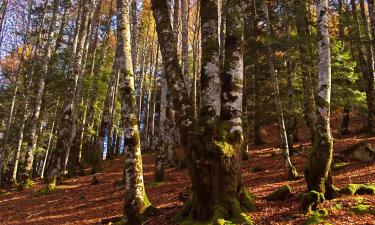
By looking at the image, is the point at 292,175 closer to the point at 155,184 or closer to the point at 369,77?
the point at 155,184

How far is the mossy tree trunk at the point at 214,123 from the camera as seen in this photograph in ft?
24.7

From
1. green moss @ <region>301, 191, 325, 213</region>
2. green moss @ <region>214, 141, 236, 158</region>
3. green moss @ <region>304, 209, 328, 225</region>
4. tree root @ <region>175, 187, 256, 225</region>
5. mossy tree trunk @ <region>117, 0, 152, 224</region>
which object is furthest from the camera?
mossy tree trunk @ <region>117, 0, 152, 224</region>

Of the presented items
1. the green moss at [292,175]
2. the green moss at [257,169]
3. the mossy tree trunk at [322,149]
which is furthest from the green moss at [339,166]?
the mossy tree trunk at [322,149]

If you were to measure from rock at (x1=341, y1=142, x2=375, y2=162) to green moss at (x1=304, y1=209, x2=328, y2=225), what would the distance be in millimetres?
6706

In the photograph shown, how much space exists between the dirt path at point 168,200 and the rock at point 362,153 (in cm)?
39

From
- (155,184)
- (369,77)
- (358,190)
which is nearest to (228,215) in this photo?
(358,190)

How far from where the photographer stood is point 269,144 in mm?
24797

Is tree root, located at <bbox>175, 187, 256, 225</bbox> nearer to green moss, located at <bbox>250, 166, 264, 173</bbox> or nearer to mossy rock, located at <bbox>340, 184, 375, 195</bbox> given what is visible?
mossy rock, located at <bbox>340, 184, 375, 195</bbox>

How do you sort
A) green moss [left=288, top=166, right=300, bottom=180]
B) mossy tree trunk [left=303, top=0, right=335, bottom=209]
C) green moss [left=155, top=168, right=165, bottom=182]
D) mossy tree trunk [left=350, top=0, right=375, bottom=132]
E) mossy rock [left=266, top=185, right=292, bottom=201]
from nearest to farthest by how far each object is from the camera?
mossy tree trunk [left=303, top=0, right=335, bottom=209], mossy rock [left=266, top=185, right=292, bottom=201], green moss [left=288, top=166, right=300, bottom=180], green moss [left=155, top=168, right=165, bottom=182], mossy tree trunk [left=350, top=0, right=375, bottom=132]

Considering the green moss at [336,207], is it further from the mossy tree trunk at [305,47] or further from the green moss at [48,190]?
the green moss at [48,190]

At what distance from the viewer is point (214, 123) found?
7.82m

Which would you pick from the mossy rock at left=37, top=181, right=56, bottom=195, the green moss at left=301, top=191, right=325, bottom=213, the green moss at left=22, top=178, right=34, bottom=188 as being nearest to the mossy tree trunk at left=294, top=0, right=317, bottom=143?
the green moss at left=301, top=191, right=325, bottom=213

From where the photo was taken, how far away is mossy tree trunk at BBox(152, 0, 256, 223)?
7531 mm

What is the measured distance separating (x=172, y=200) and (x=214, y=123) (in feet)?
14.5
